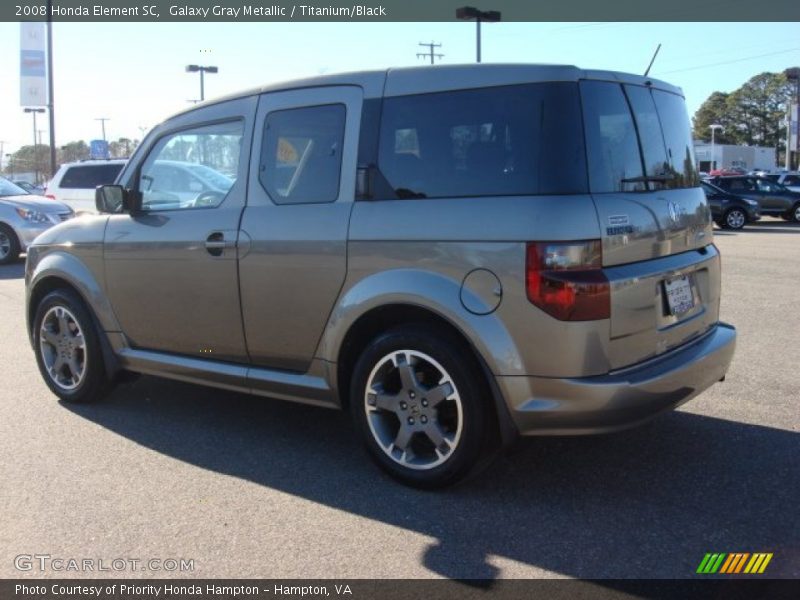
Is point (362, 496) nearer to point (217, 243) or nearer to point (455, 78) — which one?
point (217, 243)

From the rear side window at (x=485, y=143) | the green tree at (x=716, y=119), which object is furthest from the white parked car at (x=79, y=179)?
the green tree at (x=716, y=119)

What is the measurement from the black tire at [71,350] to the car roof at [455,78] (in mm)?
2200

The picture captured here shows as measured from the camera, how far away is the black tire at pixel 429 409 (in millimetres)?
3723

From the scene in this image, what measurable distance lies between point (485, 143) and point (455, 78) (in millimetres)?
384

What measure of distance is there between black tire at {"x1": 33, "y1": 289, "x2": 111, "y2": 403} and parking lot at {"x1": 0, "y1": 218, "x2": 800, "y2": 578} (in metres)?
0.13

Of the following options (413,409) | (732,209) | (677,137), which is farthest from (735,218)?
(413,409)

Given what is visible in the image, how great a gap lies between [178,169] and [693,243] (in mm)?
3094

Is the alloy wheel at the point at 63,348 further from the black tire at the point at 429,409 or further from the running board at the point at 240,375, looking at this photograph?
the black tire at the point at 429,409

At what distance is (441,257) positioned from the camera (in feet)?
12.2

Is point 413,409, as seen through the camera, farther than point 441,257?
Yes

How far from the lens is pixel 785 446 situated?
4.44 metres

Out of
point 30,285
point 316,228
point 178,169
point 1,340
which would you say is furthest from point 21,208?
point 316,228

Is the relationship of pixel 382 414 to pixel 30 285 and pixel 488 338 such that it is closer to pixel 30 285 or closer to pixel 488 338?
pixel 488 338
